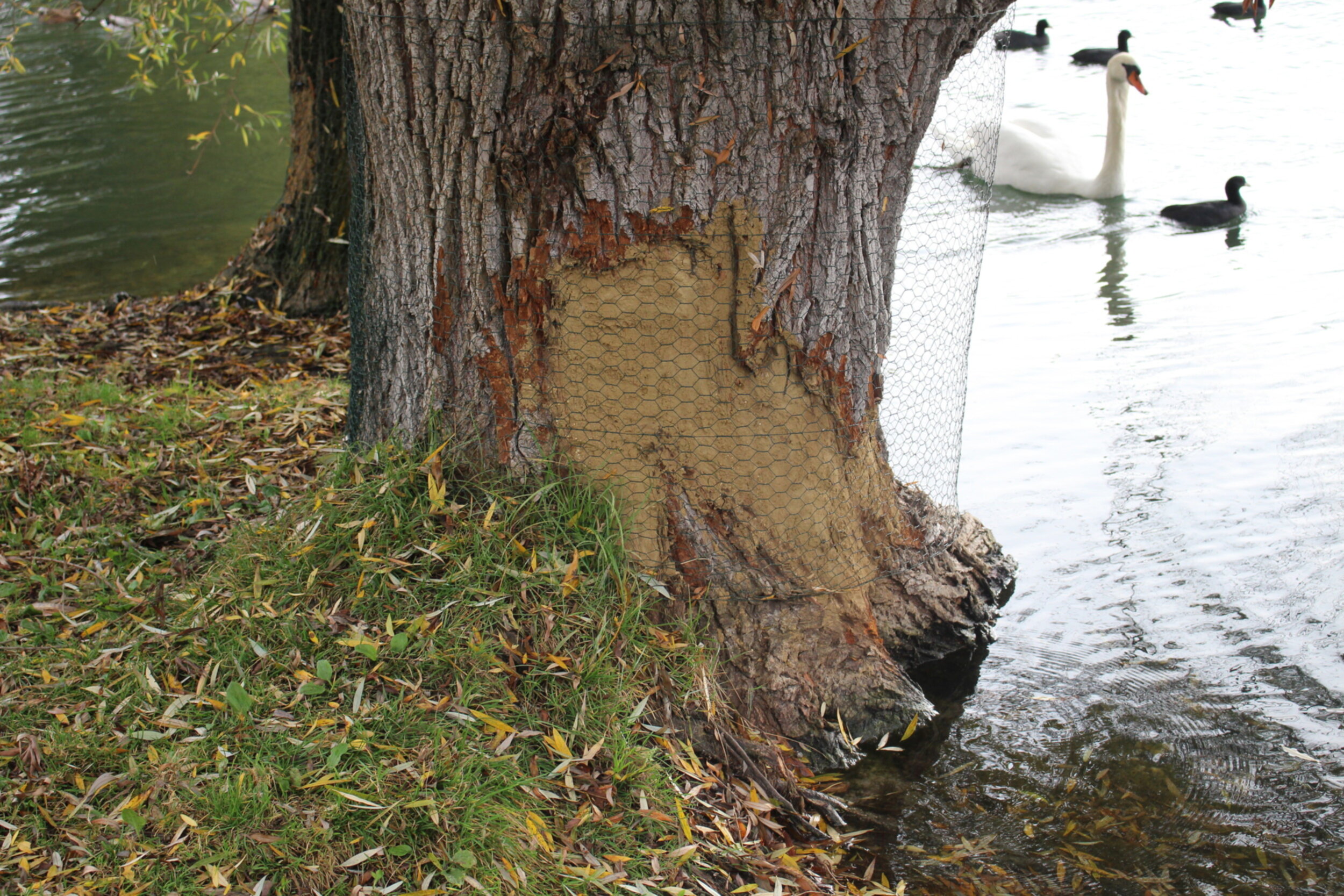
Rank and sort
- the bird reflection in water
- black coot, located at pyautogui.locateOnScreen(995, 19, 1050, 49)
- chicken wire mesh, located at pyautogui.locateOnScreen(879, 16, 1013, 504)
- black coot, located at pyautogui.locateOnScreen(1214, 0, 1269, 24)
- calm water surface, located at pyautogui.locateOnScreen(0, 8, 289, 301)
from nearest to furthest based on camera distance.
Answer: chicken wire mesh, located at pyautogui.locateOnScreen(879, 16, 1013, 504)
the bird reflection in water
calm water surface, located at pyautogui.locateOnScreen(0, 8, 289, 301)
black coot, located at pyautogui.locateOnScreen(1214, 0, 1269, 24)
black coot, located at pyautogui.locateOnScreen(995, 19, 1050, 49)

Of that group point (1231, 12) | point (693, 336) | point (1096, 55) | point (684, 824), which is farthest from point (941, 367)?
point (1231, 12)

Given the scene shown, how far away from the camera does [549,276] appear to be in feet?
9.46

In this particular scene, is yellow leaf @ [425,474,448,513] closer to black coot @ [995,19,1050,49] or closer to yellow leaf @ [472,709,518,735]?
yellow leaf @ [472,709,518,735]

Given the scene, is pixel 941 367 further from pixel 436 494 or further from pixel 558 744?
pixel 558 744

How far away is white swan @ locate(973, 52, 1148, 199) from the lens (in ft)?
28.0

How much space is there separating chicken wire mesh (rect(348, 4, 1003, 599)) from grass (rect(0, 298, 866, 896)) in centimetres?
22

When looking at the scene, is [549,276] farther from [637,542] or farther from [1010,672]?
[1010,672]

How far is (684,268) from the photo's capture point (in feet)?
9.36

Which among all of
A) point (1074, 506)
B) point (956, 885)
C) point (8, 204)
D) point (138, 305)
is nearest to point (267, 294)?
point (138, 305)

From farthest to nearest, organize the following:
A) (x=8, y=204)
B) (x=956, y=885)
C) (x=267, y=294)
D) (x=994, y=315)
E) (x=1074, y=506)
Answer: (x=8, y=204) < (x=994, y=315) < (x=267, y=294) < (x=1074, y=506) < (x=956, y=885)

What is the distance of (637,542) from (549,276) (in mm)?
799

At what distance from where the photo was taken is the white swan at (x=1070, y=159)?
336 inches

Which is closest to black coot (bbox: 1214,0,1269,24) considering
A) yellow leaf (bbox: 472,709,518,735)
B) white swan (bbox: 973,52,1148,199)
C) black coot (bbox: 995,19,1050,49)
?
black coot (bbox: 995,19,1050,49)

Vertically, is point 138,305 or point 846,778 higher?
point 138,305
